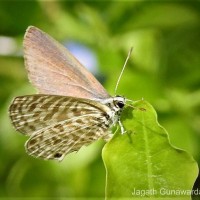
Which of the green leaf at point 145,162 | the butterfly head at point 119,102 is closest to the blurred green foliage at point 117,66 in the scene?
the butterfly head at point 119,102

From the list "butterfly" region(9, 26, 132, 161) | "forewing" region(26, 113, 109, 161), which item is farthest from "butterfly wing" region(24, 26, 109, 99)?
"forewing" region(26, 113, 109, 161)

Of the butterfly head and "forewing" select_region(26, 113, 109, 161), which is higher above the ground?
the butterfly head

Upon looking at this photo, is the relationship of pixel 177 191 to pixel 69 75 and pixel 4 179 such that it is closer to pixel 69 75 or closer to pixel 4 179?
pixel 69 75

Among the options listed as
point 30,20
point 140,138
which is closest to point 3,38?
point 30,20

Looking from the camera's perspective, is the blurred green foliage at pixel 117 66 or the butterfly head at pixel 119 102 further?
the blurred green foliage at pixel 117 66

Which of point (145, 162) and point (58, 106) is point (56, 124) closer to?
point (58, 106)

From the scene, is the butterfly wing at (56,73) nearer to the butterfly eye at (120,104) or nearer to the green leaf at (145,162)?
the butterfly eye at (120,104)

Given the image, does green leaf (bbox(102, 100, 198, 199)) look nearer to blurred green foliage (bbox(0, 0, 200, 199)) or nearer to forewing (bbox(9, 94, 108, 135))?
forewing (bbox(9, 94, 108, 135))

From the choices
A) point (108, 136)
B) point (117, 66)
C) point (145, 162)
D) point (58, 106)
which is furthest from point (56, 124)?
point (117, 66)
